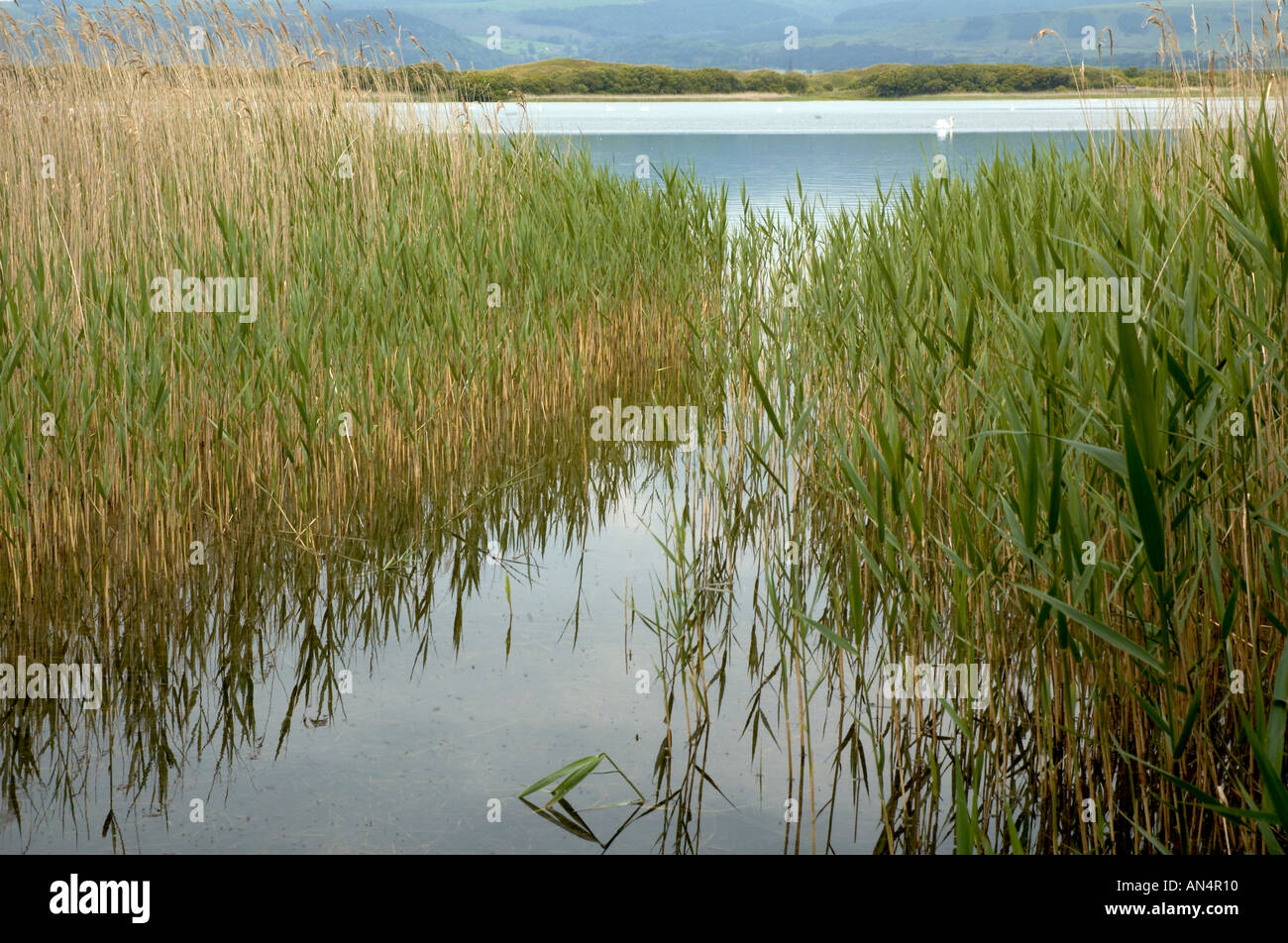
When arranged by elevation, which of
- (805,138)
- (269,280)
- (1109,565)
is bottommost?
(1109,565)

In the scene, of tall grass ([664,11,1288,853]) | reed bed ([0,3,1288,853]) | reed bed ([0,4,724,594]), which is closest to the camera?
tall grass ([664,11,1288,853])

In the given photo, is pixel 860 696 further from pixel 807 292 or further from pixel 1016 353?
pixel 807 292

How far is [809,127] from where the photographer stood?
148ft

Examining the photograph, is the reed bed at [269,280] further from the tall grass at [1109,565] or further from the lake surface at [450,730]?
the tall grass at [1109,565]

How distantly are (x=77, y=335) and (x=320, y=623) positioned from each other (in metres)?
1.64

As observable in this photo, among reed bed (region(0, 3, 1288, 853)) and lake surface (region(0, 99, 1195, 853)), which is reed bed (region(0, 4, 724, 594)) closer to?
reed bed (region(0, 3, 1288, 853))

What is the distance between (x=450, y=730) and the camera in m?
3.12

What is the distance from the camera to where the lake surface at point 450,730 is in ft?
8.61

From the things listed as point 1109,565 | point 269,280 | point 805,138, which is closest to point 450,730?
point 1109,565

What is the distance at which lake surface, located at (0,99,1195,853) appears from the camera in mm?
2623

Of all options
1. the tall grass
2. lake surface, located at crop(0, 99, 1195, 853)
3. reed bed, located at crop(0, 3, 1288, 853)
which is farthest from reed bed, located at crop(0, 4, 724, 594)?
the tall grass

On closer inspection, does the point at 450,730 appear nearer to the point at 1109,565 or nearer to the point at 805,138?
the point at 1109,565

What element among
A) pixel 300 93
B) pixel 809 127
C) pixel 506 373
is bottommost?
pixel 506 373
